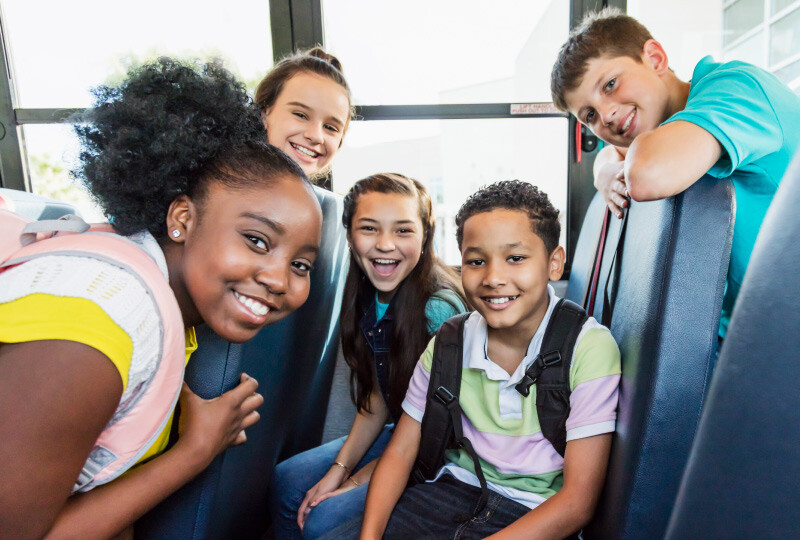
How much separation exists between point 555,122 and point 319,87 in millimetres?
1052

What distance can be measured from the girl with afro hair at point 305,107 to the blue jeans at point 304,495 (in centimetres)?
85

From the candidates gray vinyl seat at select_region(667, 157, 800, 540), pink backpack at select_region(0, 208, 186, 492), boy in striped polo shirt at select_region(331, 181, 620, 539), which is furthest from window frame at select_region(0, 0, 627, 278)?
gray vinyl seat at select_region(667, 157, 800, 540)

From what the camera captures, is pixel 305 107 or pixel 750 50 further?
pixel 750 50

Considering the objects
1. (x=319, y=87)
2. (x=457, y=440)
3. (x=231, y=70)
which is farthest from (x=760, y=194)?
(x=319, y=87)

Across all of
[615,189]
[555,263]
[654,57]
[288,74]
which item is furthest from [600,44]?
[288,74]

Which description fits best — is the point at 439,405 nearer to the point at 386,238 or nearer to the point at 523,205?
the point at 523,205

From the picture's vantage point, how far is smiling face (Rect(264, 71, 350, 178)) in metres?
1.58

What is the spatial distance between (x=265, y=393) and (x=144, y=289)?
1.59ft

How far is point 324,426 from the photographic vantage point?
1789 millimetres

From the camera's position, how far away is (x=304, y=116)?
160 cm

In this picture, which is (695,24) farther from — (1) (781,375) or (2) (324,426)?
(1) (781,375)

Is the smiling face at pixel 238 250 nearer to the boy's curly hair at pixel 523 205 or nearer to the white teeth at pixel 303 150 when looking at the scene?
the boy's curly hair at pixel 523 205

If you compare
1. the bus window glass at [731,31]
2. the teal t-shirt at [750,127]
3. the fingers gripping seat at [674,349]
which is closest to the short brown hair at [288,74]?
the teal t-shirt at [750,127]

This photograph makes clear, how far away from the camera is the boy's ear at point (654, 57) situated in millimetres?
1090
